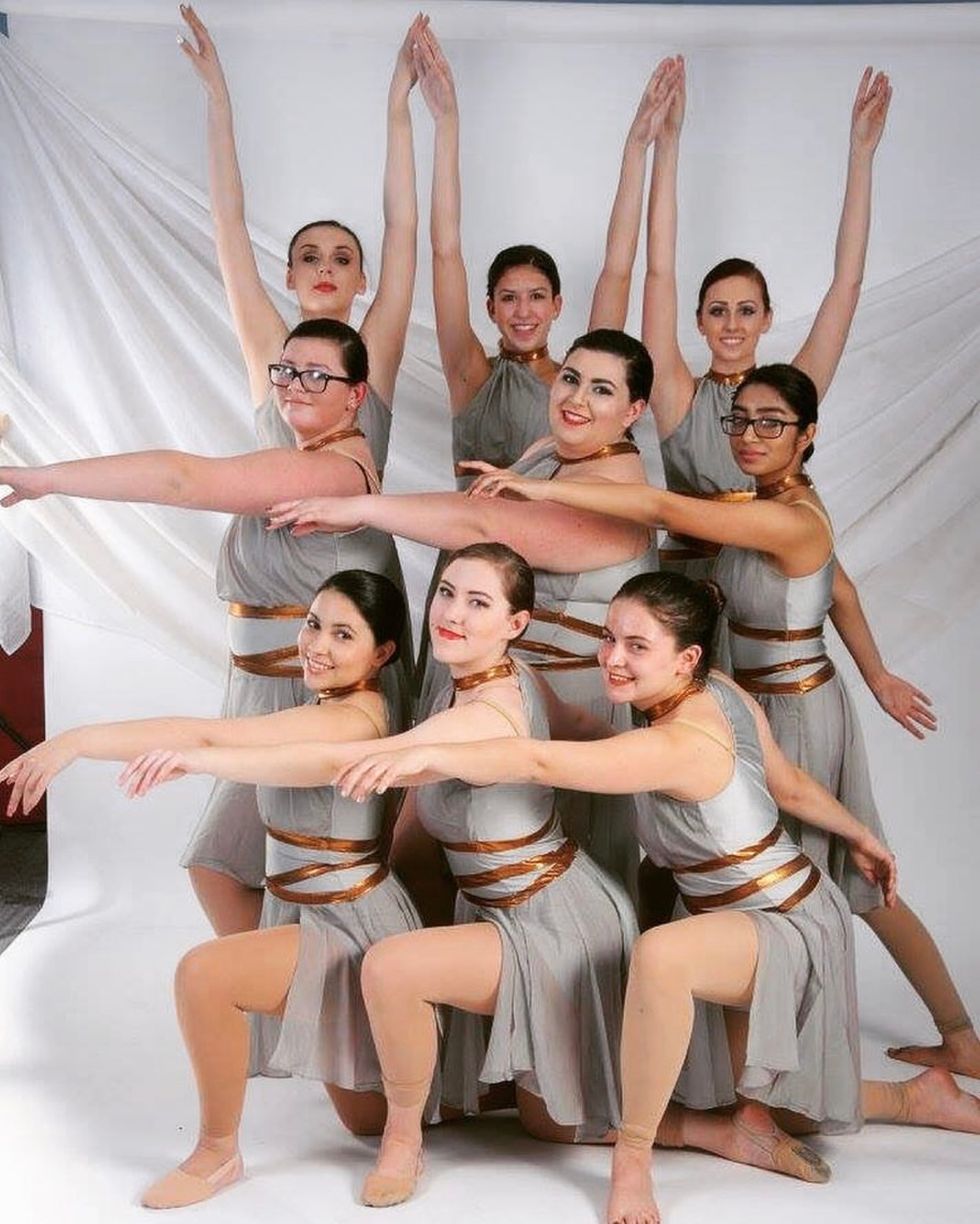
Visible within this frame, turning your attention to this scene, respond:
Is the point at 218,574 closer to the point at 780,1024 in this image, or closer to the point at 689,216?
the point at 780,1024

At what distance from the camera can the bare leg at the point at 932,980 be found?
377cm

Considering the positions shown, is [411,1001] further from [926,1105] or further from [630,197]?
[630,197]

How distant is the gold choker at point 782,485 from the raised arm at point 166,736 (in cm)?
93

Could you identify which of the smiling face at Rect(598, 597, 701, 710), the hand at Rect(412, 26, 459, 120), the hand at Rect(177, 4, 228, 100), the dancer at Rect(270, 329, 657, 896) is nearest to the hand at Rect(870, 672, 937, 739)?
the dancer at Rect(270, 329, 657, 896)

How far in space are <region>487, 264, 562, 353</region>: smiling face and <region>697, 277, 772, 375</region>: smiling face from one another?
13.4 inches

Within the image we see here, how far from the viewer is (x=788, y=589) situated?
3549 millimetres

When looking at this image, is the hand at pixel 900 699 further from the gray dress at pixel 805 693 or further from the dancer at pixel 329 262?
the dancer at pixel 329 262

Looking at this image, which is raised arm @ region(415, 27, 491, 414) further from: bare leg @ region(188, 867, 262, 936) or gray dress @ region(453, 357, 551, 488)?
bare leg @ region(188, 867, 262, 936)

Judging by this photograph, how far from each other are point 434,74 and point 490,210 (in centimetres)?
62

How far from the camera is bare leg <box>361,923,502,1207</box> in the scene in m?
3.09

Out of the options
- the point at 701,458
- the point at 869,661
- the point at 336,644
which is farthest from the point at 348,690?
the point at 869,661

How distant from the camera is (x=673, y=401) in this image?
13.0 ft

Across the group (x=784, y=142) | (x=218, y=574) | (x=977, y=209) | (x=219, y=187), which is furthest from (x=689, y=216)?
(x=218, y=574)

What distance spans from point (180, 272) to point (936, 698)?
2.22m
